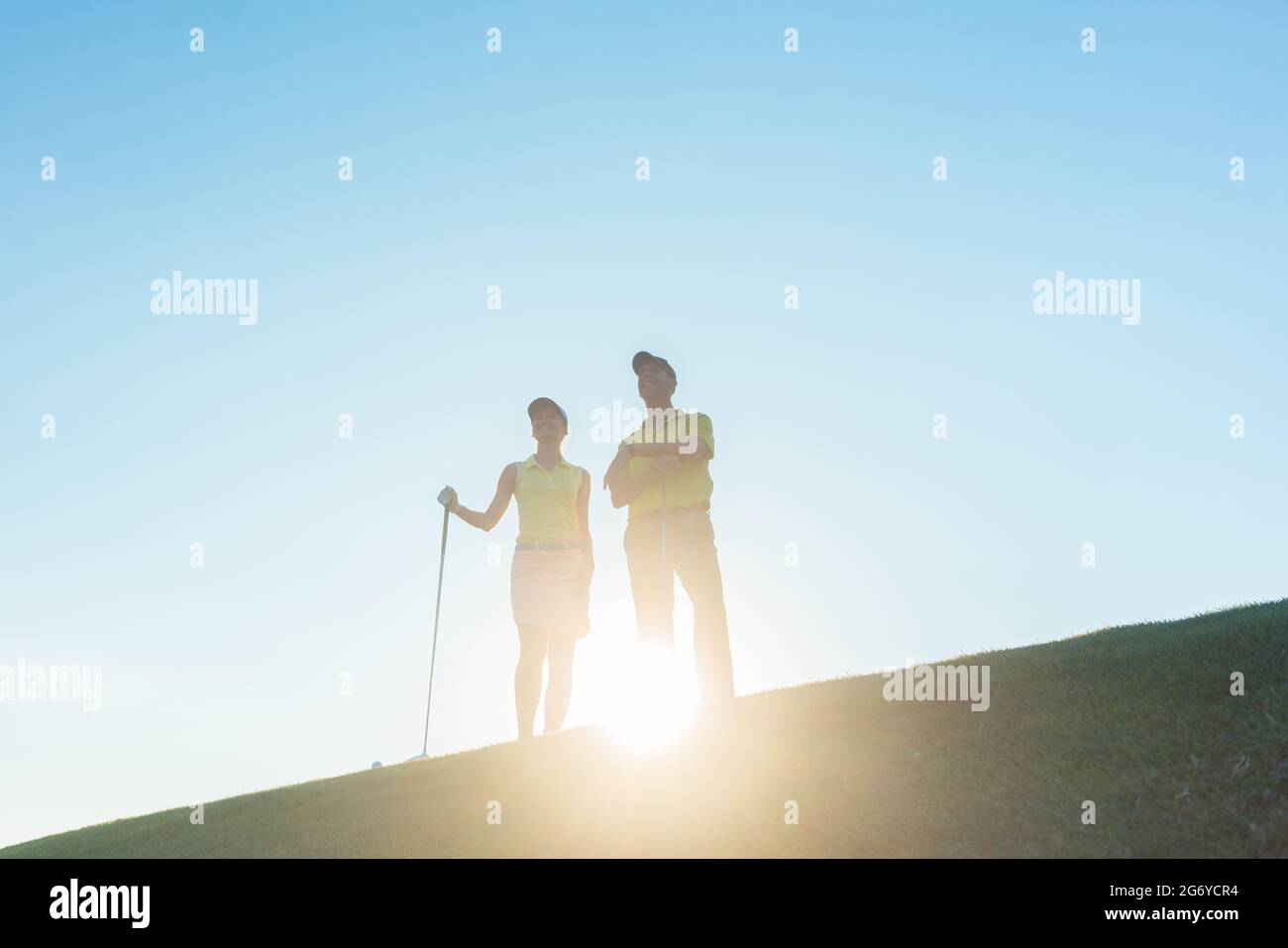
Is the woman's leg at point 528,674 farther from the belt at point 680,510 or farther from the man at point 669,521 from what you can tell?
the belt at point 680,510

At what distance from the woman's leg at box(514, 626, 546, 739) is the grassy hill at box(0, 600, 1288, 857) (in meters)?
0.67

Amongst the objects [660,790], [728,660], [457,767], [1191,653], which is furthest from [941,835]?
[457,767]

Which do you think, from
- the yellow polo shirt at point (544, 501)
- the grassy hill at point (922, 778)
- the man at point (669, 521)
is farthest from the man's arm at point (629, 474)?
the grassy hill at point (922, 778)

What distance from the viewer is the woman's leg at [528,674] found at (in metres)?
10.2

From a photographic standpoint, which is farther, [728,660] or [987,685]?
[728,660]

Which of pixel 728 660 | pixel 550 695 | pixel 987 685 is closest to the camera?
pixel 987 685

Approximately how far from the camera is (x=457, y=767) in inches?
372

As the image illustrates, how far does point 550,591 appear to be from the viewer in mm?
10289

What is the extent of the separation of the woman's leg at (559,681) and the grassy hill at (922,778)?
1.14m

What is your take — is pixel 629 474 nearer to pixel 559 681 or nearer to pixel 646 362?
pixel 646 362

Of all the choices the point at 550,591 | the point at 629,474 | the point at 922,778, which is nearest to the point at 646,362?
the point at 629,474
